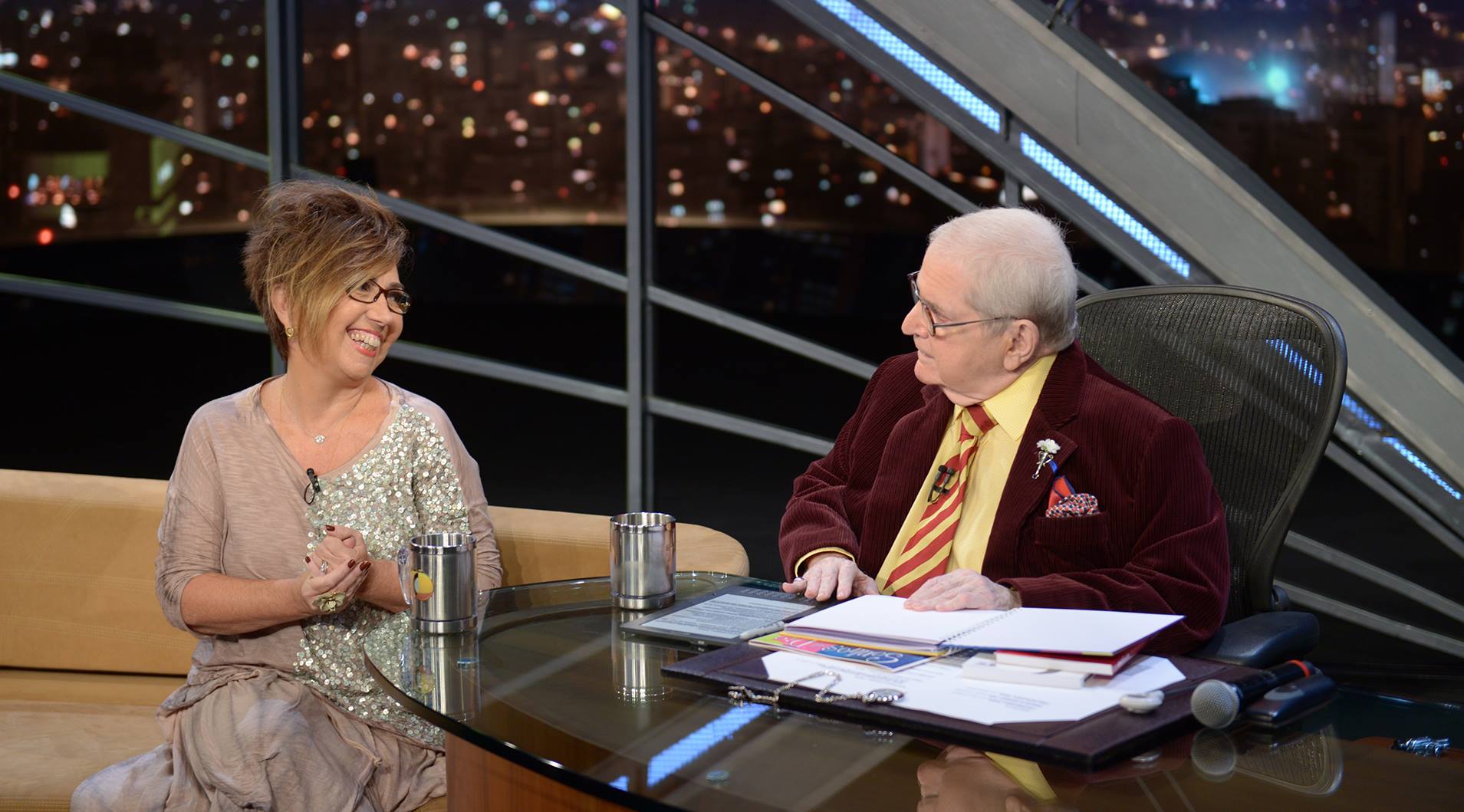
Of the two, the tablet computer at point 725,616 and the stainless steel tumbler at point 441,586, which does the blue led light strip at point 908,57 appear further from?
the stainless steel tumbler at point 441,586

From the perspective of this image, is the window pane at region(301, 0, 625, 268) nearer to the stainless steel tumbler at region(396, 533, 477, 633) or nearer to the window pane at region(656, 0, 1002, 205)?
the window pane at region(656, 0, 1002, 205)

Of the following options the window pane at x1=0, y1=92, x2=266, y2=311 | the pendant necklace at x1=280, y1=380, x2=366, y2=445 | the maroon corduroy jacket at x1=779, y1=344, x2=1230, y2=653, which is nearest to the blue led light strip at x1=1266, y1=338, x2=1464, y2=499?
the maroon corduroy jacket at x1=779, y1=344, x2=1230, y2=653

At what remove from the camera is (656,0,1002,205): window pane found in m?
8.20

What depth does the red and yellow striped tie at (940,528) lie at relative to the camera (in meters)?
2.04

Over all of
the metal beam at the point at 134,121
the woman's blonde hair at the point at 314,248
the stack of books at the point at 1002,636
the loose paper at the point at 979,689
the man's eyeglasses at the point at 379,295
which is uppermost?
the metal beam at the point at 134,121

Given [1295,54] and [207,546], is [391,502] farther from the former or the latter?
[1295,54]

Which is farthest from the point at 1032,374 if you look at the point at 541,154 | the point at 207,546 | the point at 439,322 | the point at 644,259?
the point at 541,154

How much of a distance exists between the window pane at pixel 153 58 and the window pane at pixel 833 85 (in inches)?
170

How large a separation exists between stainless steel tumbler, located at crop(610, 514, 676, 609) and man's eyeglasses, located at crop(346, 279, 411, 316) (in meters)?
0.51

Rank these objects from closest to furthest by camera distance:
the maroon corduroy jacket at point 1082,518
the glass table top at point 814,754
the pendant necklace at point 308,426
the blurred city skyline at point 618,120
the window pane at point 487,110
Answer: the glass table top at point 814,754 < the maroon corduroy jacket at point 1082,518 < the pendant necklace at point 308,426 < the blurred city skyline at point 618,120 < the window pane at point 487,110

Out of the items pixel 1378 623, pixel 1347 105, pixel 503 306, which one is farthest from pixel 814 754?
pixel 503 306

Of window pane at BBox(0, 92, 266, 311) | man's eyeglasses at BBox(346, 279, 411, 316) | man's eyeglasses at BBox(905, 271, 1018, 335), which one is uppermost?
window pane at BBox(0, 92, 266, 311)

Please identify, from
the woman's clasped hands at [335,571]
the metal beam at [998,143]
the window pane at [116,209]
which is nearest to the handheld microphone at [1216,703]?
the woman's clasped hands at [335,571]

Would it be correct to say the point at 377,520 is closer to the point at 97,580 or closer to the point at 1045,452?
the point at 97,580
